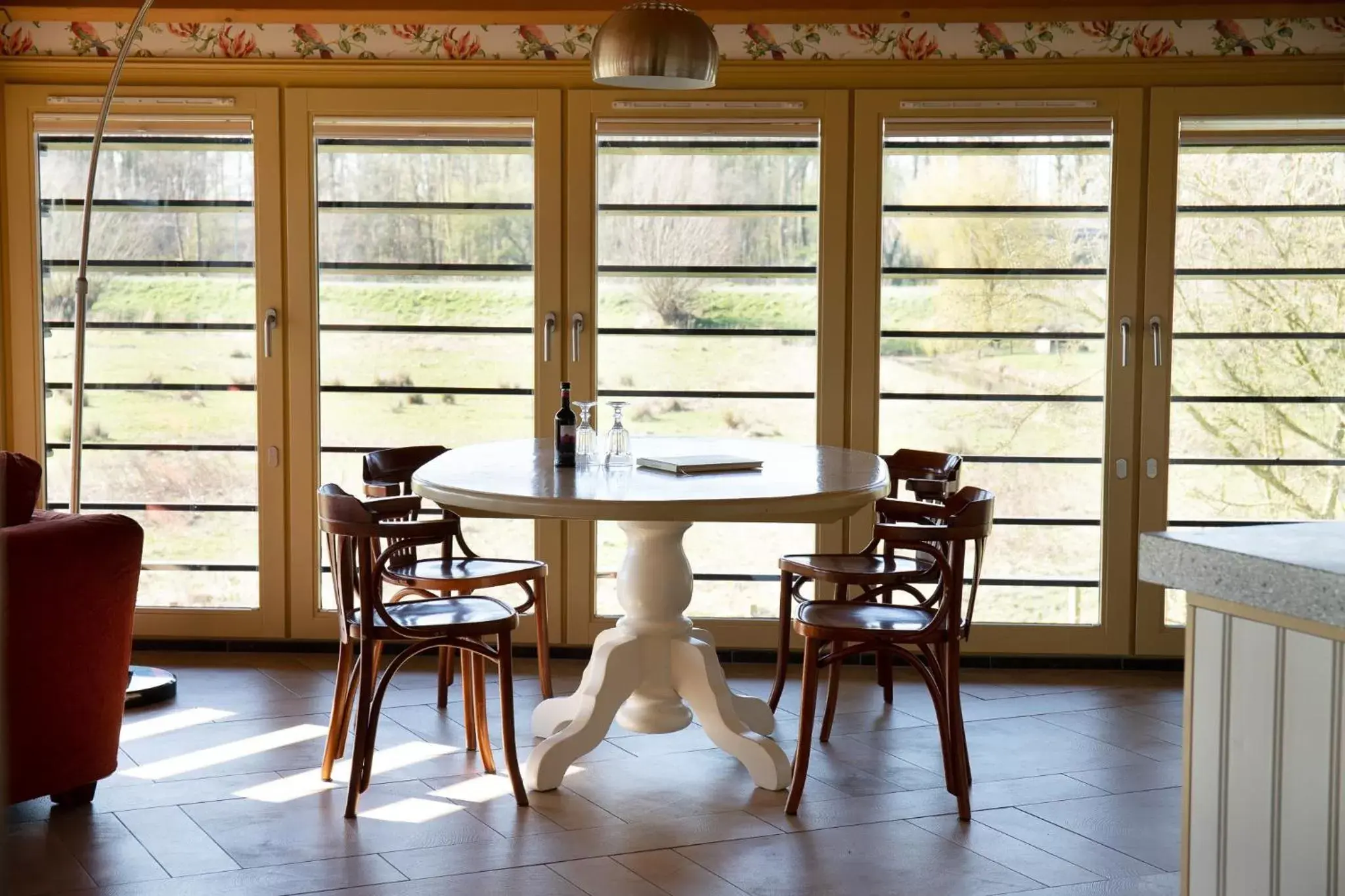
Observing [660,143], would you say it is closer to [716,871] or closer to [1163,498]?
[1163,498]

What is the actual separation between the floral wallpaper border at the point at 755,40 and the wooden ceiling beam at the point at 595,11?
23 mm

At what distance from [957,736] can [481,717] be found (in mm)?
1233

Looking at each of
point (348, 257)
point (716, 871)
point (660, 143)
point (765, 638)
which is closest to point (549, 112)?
point (660, 143)

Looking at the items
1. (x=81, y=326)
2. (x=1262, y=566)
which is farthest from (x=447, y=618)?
(x=1262, y=566)

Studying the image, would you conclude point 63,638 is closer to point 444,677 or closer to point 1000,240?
point 444,677

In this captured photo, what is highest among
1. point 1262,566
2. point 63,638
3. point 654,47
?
point 654,47

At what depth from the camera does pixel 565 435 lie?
373 centimetres

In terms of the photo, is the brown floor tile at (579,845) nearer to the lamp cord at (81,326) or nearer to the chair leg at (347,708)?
the chair leg at (347,708)

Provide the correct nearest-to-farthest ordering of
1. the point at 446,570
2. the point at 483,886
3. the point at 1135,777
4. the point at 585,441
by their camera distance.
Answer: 1. the point at 483,886
2. the point at 1135,777
3. the point at 446,570
4. the point at 585,441

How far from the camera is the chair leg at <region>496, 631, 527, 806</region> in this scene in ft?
10.8

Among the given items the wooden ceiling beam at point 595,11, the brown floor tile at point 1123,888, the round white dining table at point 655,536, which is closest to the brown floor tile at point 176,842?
the round white dining table at point 655,536

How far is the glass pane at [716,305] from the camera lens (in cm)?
485

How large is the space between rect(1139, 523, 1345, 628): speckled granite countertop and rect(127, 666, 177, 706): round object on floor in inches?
137

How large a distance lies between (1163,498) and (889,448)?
0.98 meters
